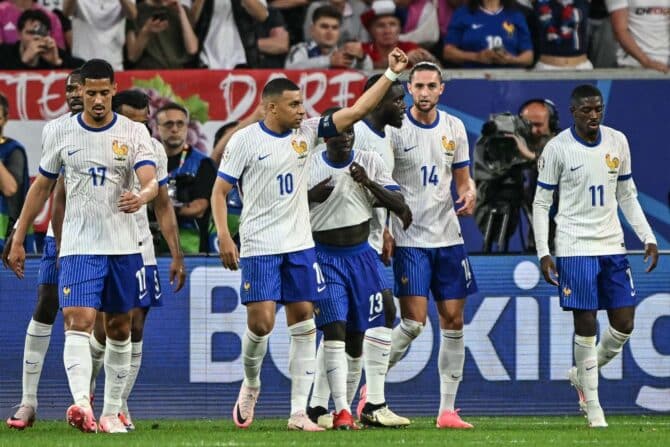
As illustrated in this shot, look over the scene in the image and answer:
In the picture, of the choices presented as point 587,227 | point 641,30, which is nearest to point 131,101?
point 587,227

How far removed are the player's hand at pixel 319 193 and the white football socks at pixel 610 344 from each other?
2.57 m

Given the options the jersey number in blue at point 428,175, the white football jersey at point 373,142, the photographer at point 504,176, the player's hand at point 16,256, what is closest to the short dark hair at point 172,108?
the photographer at point 504,176

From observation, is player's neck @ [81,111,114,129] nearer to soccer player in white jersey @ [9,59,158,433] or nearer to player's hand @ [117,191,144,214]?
soccer player in white jersey @ [9,59,158,433]

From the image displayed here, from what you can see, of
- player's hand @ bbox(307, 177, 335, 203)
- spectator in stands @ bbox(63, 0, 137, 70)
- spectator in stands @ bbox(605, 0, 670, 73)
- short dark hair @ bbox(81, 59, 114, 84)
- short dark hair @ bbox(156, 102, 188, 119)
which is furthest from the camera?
spectator in stands @ bbox(605, 0, 670, 73)

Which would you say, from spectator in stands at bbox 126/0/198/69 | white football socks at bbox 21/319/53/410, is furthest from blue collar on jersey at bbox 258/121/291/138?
spectator in stands at bbox 126/0/198/69

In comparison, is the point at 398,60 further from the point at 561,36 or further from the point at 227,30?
the point at 561,36

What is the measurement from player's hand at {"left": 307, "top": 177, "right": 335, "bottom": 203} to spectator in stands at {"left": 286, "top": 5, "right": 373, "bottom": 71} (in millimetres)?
5104

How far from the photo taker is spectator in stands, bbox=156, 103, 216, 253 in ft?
48.3

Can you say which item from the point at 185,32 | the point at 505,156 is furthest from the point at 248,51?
the point at 505,156

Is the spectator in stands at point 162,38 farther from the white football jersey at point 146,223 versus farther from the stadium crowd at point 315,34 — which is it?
the white football jersey at point 146,223

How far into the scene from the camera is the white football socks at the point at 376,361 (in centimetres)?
1166

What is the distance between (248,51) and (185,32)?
696mm

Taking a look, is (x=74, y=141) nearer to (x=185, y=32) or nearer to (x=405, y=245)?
(x=405, y=245)

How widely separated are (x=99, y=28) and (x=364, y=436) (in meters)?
7.55
